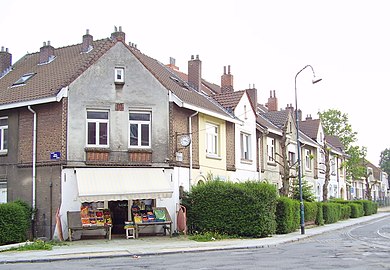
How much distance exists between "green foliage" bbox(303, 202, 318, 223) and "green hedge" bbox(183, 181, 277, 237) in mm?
8489

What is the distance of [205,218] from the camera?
988 inches

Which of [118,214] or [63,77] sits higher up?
[63,77]

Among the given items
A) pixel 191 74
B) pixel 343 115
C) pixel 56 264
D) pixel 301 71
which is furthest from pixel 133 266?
pixel 343 115

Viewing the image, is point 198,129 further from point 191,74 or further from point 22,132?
point 22,132

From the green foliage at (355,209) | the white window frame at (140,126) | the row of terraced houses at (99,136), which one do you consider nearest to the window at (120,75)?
the row of terraced houses at (99,136)

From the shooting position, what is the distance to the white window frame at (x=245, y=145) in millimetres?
33281

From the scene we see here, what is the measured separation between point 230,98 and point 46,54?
37.0ft

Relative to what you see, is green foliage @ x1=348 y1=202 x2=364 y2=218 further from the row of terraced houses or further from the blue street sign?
the blue street sign

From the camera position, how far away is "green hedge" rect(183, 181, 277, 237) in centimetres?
2475

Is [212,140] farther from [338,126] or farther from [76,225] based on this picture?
[338,126]

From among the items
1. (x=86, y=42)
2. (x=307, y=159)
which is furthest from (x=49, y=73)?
(x=307, y=159)

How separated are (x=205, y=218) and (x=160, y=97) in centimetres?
614

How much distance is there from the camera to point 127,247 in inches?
800

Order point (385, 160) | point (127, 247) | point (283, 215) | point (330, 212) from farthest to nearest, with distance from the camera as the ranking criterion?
point (385, 160)
point (330, 212)
point (283, 215)
point (127, 247)
